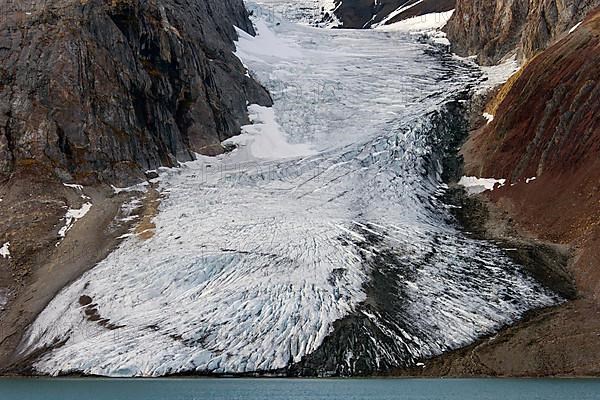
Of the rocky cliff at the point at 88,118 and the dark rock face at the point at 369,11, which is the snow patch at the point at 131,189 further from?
the dark rock face at the point at 369,11

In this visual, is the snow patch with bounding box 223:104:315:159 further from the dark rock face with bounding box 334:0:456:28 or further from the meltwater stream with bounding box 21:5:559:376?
the dark rock face with bounding box 334:0:456:28

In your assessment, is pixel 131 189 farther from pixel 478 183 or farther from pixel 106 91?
pixel 478 183

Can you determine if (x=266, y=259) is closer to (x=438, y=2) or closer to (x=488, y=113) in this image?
(x=488, y=113)

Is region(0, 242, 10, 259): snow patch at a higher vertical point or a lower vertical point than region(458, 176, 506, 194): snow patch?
lower

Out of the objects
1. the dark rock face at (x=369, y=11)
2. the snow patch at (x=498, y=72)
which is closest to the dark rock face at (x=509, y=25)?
the snow patch at (x=498, y=72)

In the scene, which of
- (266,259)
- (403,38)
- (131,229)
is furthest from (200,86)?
(403,38)

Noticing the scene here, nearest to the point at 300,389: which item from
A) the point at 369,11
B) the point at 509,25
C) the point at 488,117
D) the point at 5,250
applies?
the point at 5,250

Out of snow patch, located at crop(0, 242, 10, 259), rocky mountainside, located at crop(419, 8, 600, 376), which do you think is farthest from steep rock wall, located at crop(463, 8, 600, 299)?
snow patch, located at crop(0, 242, 10, 259)
